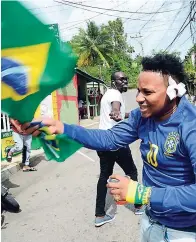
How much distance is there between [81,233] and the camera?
13.8 feet

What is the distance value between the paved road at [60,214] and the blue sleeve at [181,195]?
7.81ft

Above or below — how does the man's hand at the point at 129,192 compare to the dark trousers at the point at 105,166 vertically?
above

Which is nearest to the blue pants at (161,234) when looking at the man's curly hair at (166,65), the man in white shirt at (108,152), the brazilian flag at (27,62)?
the man's curly hair at (166,65)

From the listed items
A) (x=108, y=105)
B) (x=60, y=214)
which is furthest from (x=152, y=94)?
(x=60, y=214)

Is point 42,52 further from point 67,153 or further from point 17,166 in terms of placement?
point 17,166

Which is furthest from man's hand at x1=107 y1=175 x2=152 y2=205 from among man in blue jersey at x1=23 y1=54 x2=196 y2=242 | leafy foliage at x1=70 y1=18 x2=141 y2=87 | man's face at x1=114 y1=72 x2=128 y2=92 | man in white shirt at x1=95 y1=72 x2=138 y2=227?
leafy foliage at x1=70 y1=18 x2=141 y2=87

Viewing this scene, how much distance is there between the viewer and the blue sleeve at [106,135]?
2338mm

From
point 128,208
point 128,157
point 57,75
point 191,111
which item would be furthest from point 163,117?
point 128,208

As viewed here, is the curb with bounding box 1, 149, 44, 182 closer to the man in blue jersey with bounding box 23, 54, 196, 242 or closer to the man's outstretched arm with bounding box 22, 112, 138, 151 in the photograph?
the man's outstretched arm with bounding box 22, 112, 138, 151

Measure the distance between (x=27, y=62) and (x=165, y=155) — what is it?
899 millimetres

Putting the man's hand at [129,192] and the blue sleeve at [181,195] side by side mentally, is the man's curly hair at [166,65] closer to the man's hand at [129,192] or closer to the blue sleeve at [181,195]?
the blue sleeve at [181,195]

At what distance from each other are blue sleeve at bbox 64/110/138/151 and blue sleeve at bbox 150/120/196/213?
1.83 feet

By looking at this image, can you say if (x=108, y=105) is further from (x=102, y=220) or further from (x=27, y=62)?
(x=27, y=62)

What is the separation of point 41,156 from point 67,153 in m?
6.87
